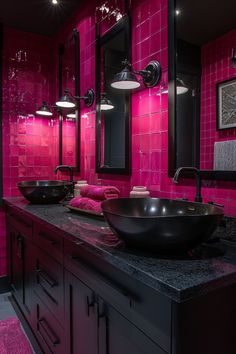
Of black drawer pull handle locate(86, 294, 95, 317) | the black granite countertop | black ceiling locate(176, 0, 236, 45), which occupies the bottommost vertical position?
black drawer pull handle locate(86, 294, 95, 317)

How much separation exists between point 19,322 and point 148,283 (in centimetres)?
196

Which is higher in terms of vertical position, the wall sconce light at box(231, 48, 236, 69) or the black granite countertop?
the wall sconce light at box(231, 48, 236, 69)

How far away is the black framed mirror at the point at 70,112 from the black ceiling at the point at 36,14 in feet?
0.72

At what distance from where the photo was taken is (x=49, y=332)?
1.62 meters

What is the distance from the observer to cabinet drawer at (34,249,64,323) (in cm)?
145

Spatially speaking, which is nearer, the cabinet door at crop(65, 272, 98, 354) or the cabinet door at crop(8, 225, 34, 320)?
the cabinet door at crop(65, 272, 98, 354)

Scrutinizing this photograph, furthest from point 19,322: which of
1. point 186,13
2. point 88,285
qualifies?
point 186,13

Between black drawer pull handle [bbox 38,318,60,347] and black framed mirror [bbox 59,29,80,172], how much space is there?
1.29m

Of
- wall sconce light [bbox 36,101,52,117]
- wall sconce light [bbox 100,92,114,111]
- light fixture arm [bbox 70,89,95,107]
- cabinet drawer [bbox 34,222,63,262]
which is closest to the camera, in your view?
cabinet drawer [bbox 34,222,63,262]

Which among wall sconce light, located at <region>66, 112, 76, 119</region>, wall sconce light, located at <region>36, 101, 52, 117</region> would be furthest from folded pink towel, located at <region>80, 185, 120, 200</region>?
wall sconce light, located at <region>36, 101, 52, 117</region>

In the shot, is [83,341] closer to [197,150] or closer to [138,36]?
[197,150]

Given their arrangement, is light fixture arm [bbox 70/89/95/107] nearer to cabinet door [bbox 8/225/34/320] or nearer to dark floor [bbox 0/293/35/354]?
cabinet door [bbox 8/225/34/320]

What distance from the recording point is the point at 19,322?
227 cm

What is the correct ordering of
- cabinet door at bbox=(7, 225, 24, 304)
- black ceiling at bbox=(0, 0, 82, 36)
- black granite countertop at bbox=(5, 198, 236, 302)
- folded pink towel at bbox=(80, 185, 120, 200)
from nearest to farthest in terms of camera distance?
black granite countertop at bbox=(5, 198, 236, 302) → folded pink towel at bbox=(80, 185, 120, 200) → cabinet door at bbox=(7, 225, 24, 304) → black ceiling at bbox=(0, 0, 82, 36)
